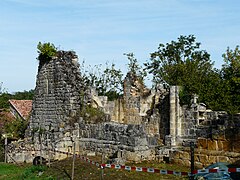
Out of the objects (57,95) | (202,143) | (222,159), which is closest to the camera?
(222,159)

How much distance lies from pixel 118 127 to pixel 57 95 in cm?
473

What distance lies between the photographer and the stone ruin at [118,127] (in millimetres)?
10859

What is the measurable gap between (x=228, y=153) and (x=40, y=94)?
12940 mm

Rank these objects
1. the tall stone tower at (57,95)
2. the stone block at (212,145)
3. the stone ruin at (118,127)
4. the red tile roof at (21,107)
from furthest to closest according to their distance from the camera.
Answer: the red tile roof at (21,107)
the tall stone tower at (57,95)
the stone ruin at (118,127)
the stone block at (212,145)

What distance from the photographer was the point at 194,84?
29219mm

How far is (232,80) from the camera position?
2947 centimetres

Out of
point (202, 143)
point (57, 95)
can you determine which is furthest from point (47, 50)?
point (202, 143)

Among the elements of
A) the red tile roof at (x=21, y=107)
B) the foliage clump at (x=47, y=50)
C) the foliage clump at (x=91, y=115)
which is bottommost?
the foliage clump at (x=91, y=115)

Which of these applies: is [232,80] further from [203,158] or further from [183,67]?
[203,158]

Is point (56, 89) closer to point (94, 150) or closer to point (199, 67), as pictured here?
point (94, 150)

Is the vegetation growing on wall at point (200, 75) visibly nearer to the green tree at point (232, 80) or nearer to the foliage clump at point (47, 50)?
the green tree at point (232, 80)

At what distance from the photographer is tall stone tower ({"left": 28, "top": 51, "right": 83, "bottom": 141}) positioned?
738 inches

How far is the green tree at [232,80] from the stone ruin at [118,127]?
3903 mm

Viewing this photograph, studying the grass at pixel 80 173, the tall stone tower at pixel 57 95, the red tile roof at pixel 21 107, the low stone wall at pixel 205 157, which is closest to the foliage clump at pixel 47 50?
the tall stone tower at pixel 57 95
